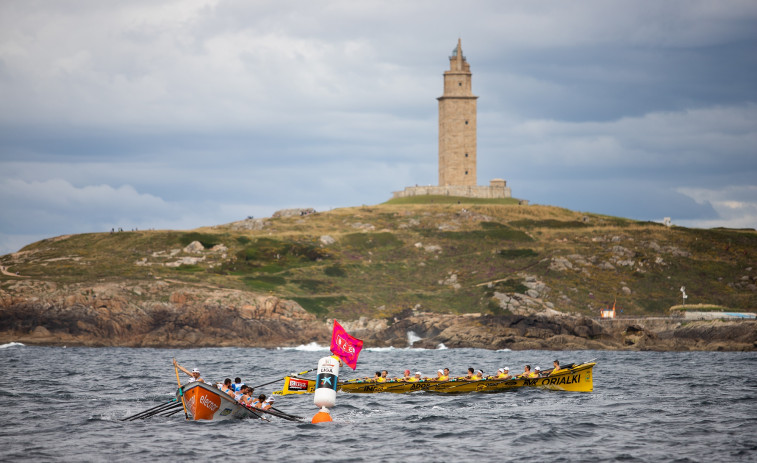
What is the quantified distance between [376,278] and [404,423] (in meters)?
99.7

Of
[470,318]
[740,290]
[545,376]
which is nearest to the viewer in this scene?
[545,376]

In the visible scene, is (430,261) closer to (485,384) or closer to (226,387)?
(485,384)

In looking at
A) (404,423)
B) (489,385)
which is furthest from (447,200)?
(404,423)

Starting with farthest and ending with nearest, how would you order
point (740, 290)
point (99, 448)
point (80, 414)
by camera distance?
1. point (740, 290)
2. point (80, 414)
3. point (99, 448)

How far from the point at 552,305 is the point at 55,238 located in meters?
97.6

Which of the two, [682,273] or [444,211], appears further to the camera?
[444,211]

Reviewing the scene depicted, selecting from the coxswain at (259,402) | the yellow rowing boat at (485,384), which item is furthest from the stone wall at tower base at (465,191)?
the coxswain at (259,402)

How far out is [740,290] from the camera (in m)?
132

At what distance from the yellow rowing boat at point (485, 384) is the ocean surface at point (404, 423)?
2.00ft

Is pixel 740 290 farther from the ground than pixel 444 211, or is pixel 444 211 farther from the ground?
pixel 444 211

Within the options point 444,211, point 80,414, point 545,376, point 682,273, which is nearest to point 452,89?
point 444,211

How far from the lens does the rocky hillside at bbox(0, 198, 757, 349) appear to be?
11219 centimetres

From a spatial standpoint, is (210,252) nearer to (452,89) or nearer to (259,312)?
(259,312)

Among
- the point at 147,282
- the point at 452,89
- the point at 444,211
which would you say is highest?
the point at 452,89
